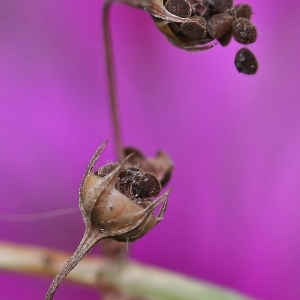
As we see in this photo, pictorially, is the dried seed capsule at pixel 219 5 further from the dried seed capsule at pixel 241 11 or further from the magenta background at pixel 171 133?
the magenta background at pixel 171 133

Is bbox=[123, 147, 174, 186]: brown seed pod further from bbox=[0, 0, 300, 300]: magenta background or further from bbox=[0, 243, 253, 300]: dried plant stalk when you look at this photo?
bbox=[0, 0, 300, 300]: magenta background

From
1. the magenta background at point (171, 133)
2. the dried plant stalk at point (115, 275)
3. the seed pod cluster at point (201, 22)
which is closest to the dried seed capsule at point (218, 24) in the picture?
the seed pod cluster at point (201, 22)

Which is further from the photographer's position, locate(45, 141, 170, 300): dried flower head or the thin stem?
the thin stem

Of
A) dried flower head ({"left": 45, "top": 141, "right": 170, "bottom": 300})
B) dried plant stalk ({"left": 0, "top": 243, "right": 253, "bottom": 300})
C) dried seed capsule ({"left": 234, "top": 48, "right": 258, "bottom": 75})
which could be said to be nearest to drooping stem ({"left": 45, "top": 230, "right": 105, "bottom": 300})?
dried flower head ({"left": 45, "top": 141, "right": 170, "bottom": 300})

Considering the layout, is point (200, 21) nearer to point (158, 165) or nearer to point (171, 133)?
point (158, 165)

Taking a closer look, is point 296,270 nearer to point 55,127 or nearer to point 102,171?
point 55,127

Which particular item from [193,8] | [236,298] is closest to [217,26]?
[193,8]

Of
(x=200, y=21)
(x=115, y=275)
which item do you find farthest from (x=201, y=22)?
(x=115, y=275)

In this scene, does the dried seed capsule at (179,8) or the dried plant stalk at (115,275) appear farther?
the dried plant stalk at (115,275)
